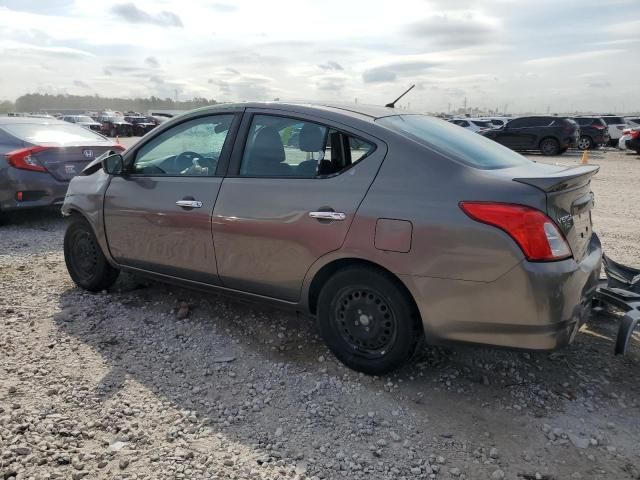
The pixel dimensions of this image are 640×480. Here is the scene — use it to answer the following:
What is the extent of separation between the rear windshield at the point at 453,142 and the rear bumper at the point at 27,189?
17.5 feet

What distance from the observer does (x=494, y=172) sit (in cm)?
295

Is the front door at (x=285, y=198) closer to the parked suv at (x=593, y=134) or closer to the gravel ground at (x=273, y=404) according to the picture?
the gravel ground at (x=273, y=404)

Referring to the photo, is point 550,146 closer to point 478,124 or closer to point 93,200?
point 478,124

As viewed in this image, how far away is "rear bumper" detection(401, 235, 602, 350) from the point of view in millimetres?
2678

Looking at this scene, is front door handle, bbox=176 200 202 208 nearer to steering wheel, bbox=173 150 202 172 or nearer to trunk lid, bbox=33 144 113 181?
steering wheel, bbox=173 150 202 172

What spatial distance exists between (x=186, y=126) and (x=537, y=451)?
3.17 m

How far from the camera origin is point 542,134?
21.5 m

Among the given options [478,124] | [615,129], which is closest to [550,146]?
[478,124]

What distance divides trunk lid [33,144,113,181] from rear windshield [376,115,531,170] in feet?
17.3

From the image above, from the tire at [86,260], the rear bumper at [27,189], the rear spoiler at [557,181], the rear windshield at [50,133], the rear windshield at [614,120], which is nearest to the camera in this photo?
the rear spoiler at [557,181]

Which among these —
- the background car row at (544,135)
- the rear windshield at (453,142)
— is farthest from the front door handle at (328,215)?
the background car row at (544,135)

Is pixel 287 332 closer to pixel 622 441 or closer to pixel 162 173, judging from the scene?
pixel 162 173

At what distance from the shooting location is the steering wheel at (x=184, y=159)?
3.97m

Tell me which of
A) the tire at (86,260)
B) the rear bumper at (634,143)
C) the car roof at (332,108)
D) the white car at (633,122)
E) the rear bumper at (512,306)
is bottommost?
the tire at (86,260)
